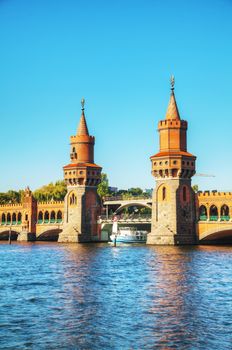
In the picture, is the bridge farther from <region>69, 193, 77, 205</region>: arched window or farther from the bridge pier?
the bridge pier

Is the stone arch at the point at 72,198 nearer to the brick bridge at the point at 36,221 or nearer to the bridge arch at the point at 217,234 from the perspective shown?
the brick bridge at the point at 36,221

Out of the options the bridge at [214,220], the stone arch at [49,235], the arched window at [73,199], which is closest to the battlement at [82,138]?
the arched window at [73,199]

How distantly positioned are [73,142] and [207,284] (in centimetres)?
6692

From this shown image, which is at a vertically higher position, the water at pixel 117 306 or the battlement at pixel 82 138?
the battlement at pixel 82 138

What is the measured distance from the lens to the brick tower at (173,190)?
85.8m

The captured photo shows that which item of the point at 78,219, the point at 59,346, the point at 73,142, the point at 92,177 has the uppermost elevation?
the point at 73,142

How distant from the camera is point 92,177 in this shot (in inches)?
4077

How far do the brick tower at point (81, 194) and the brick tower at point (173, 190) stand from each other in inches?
695

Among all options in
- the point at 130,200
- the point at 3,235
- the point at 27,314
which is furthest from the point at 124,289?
the point at 3,235

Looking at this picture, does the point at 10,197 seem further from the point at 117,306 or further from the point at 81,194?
the point at 117,306

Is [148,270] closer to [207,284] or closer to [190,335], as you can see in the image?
[207,284]

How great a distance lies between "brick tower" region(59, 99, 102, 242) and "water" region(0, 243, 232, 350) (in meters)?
43.4

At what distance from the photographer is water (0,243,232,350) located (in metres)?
26.0

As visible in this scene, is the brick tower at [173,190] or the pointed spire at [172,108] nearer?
the brick tower at [173,190]
